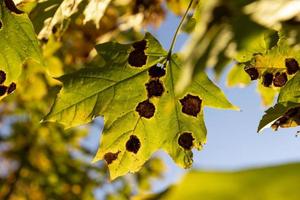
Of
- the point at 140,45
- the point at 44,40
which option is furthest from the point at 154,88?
the point at 44,40

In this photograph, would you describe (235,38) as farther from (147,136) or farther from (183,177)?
(147,136)

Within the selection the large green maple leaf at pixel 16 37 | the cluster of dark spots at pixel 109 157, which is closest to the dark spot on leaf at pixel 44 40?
the large green maple leaf at pixel 16 37

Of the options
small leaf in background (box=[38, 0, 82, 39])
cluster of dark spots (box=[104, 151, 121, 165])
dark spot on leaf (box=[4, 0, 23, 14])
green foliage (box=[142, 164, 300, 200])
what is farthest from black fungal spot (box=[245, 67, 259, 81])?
green foliage (box=[142, 164, 300, 200])

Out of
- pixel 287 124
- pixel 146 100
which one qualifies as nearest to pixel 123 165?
pixel 146 100

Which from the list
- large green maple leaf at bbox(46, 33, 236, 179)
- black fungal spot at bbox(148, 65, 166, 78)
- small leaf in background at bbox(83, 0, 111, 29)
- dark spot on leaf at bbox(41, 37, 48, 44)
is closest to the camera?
large green maple leaf at bbox(46, 33, 236, 179)

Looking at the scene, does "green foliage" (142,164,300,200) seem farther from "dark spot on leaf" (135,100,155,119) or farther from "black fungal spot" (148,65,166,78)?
"black fungal spot" (148,65,166,78)

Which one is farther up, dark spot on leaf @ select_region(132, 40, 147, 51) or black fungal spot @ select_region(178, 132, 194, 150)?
dark spot on leaf @ select_region(132, 40, 147, 51)
